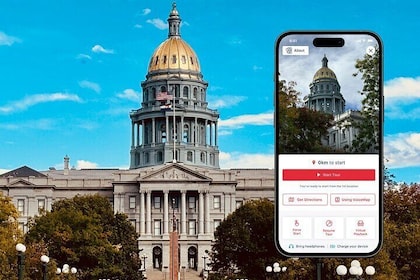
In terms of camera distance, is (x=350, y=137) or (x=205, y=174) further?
(x=205, y=174)

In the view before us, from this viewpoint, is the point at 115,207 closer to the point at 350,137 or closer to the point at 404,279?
the point at 404,279

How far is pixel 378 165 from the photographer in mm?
8648

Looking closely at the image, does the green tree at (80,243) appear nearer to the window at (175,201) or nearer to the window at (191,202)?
the window at (175,201)

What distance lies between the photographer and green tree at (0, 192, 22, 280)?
64312 millimetres

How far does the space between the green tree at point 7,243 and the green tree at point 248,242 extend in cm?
2809

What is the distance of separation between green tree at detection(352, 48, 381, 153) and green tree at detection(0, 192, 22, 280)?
5678 centimetres

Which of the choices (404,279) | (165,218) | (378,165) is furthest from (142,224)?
(378,165)

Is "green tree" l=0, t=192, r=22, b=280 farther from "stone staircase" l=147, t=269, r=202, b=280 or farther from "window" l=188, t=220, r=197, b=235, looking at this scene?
"window" l=188, t=220, r=197, b=235

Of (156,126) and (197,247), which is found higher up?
(156,126)

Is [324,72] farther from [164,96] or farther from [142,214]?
[164,96]

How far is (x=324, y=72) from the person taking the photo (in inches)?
357

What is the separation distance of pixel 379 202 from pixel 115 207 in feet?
521

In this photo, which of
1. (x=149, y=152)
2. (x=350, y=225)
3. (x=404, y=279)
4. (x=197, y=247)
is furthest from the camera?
(x=149, y=152)

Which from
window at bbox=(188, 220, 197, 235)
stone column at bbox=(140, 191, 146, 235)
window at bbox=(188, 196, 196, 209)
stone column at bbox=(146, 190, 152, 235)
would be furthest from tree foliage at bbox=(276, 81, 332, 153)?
window at bbox=(188, 196, 196, 209)
